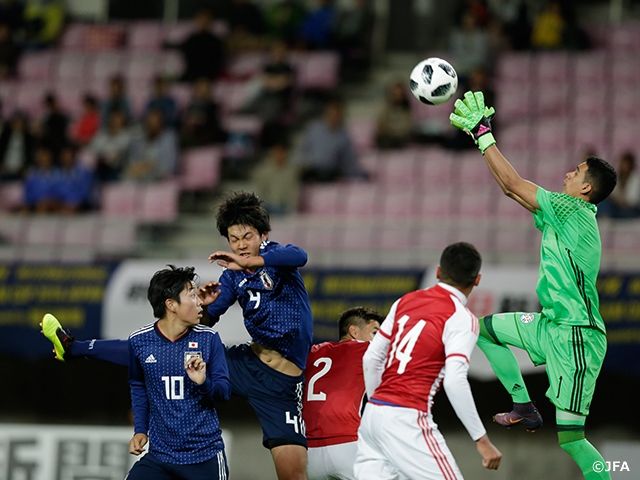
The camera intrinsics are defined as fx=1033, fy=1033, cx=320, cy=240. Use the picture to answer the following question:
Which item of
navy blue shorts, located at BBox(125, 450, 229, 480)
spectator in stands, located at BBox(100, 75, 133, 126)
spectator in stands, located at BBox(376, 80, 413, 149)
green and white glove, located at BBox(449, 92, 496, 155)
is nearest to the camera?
navy blue shorts, located at BBox(125, 450, 229, 480)

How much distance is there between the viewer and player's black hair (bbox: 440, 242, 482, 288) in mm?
5191

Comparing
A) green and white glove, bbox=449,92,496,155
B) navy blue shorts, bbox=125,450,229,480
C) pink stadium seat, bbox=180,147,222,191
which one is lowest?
navy blue shorts, bbox=125,450,229,480

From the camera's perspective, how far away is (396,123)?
39.9 feet

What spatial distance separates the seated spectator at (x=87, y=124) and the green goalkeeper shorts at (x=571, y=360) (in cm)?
877

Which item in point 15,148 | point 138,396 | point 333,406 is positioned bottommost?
point 333,406

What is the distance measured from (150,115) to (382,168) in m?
2.92

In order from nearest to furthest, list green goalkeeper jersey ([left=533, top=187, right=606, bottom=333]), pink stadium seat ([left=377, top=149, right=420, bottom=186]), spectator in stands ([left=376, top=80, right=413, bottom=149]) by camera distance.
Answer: green goalkeeper jersey ([left=533, top=187, right=606, bottom=333]), pink stadium seat ([left=377, top=149, right=420, bottom=186]), spectator in stands ([left=376, top=80, right=413, bottom=149])

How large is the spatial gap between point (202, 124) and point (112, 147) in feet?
3.78

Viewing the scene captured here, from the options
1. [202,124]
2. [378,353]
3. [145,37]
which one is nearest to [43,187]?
[202,124]

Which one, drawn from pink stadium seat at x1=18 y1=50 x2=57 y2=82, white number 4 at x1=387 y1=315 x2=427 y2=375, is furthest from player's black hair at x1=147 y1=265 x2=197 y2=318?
pink stadium seat at x1=18 y1=50 x2=57 y2=82

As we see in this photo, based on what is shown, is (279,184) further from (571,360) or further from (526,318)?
(571,360)

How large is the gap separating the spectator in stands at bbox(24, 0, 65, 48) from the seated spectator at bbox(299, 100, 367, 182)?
5.36 meters

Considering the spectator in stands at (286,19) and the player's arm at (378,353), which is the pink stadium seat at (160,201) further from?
the player's arm at (378,353)

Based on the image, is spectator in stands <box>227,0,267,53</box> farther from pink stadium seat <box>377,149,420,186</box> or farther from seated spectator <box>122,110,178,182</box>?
pink stadium seat <box>377,149,420,186</box>
